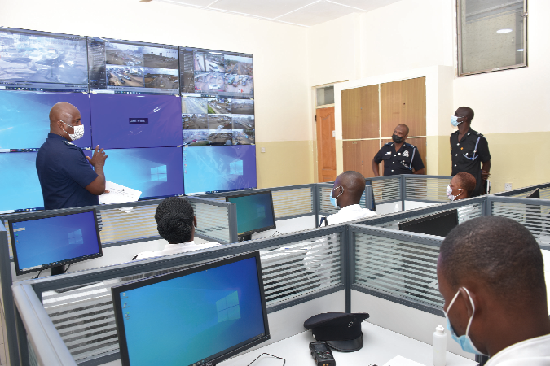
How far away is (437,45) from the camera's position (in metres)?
5.00

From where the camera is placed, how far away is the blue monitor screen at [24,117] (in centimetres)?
408

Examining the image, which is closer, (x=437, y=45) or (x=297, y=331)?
(x=297, y=331)

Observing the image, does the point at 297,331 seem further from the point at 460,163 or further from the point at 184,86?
the point at 184,86

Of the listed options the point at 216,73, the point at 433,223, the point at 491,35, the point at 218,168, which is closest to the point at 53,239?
the point at 433,223

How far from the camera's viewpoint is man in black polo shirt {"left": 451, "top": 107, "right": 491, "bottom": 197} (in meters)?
4.21

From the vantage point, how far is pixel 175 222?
73.0 inches

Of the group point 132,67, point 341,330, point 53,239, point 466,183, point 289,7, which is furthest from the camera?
point 289,7

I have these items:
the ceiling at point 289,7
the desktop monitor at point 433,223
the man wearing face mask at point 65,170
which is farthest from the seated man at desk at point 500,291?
the ceiling at point 289,7

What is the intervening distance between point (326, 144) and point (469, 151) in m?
2.60

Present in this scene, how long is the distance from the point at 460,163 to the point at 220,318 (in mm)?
3792

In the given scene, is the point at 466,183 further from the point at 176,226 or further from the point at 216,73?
the point at 216,73

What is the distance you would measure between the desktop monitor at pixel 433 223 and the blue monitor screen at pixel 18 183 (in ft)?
13.0

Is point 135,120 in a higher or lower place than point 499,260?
higher

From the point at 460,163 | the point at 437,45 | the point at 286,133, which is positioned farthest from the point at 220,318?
the point at 286,133
